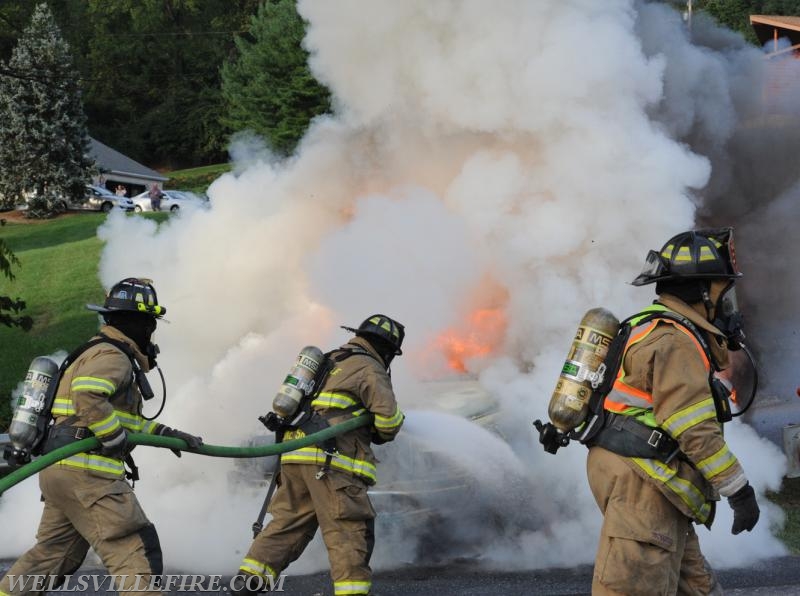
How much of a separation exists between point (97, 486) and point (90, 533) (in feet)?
0.69

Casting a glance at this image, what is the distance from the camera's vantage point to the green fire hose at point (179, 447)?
4.14 meters

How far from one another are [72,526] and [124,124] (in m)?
48.6

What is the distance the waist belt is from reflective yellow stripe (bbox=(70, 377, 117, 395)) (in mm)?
2200

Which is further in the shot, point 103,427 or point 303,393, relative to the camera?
point 303,393

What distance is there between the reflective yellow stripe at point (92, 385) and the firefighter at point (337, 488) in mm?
1075

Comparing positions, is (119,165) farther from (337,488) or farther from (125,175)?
(337,488)

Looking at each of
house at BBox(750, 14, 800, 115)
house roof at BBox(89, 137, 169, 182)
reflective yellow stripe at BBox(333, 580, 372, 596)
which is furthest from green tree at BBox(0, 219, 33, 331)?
house roof at BBox(89, 137, 169, 182)

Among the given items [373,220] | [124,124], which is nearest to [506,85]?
[373,220]

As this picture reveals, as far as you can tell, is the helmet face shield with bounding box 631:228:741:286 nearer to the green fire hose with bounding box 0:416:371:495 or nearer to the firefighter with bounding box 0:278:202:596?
the green fire hose with bounding box 0:416:371:495

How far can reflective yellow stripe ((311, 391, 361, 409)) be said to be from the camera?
523 centimetres

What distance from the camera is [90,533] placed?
4.52m

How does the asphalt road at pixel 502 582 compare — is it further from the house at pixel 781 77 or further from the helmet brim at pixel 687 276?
the house at pixel 781 77

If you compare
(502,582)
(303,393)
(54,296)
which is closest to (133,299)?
(303,393)
